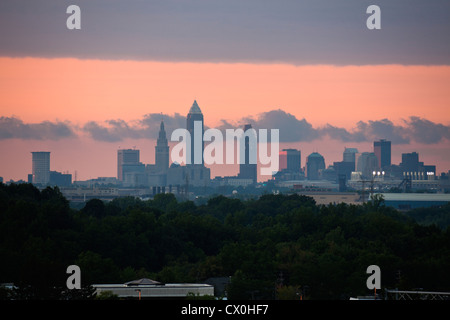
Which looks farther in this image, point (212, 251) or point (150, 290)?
point (212, 251)

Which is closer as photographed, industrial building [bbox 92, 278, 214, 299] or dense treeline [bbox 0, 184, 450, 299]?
industrial building [bbox 92, 278, 214, 299]

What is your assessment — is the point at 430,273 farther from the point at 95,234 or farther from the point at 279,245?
the point at 95,234

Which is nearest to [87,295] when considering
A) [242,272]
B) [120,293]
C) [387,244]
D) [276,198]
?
[120,293]

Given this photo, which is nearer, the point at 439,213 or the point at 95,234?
the point at 95,234

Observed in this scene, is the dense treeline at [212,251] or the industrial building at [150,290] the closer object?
the industrial building at [150,290]

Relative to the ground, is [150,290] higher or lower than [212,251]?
higher
